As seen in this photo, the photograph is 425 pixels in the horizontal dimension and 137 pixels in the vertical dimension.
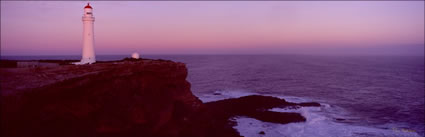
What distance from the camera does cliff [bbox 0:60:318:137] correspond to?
43.8ft

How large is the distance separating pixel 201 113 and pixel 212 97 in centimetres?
1686

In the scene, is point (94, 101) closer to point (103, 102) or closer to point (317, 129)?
point (103, 102)

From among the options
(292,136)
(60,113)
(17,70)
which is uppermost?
(17,70)

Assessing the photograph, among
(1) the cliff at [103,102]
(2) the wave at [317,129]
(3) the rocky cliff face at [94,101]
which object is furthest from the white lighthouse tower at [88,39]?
(2) the wave at [317,129]

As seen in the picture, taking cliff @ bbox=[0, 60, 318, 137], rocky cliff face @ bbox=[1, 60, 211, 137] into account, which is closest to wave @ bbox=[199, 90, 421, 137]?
cliff @ bbox=[0, 60, 318, 137]

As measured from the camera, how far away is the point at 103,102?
16391 mm

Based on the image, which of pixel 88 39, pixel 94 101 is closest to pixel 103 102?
pixel 94 101

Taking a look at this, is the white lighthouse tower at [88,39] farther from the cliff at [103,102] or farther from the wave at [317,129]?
the wave at [317,129]

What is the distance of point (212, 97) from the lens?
40.0m

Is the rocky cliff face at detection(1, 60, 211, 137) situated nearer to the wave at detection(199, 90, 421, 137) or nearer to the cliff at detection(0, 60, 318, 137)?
the cliff at detection(0, 60, 318, 137)

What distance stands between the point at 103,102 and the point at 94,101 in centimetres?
49

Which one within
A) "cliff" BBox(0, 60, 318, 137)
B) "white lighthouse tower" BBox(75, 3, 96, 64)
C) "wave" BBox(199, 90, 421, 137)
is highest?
"white lighthouse tower" BBox(75, 3, 96, 64)

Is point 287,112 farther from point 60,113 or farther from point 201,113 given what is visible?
point 60,113

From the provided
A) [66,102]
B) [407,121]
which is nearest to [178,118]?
[66,102]
